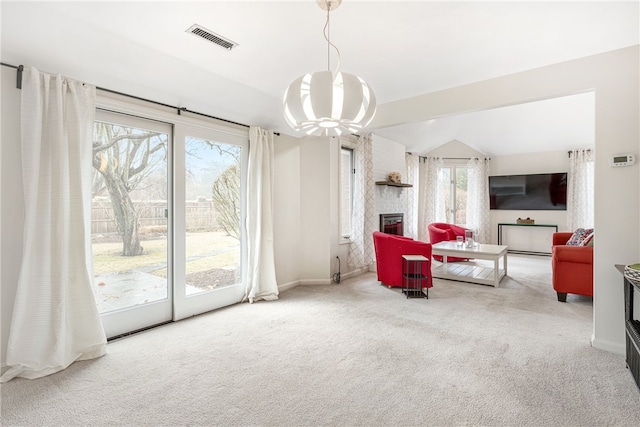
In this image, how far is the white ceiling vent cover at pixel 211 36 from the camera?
227 centimetres

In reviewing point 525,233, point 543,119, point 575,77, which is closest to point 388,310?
point 575,77

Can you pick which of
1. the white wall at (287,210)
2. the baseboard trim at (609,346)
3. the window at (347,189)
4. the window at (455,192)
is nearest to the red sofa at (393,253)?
the window at (347,189)

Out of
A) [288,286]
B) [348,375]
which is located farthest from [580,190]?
[348,375]

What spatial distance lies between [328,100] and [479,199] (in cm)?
725

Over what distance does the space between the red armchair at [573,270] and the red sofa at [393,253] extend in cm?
147

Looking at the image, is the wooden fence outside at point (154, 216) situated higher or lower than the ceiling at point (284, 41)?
lower

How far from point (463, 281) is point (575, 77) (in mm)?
3126

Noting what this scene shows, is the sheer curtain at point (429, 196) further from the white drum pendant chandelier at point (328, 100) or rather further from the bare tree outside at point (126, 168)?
the white drum pendant chandelier at point (328, 100)

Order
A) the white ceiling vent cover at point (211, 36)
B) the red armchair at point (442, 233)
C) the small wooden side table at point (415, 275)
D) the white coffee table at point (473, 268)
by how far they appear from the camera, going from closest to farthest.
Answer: the white ceiling vent cover at point (211, 36), the small wooden side table at point (415, 275), the white coffee table at point (473, 268), the red armchair at point (442, 233)

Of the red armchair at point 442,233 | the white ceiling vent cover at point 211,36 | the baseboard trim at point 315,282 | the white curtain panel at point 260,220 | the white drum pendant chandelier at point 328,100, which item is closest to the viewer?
the white drum pendant chandelier at point 328,100

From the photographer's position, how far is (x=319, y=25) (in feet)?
7.32

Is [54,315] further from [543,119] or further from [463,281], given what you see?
[543,119]

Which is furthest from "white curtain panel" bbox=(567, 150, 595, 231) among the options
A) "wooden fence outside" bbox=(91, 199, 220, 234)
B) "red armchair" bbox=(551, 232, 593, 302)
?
"wooden fence outside" bbox=(91, 199, 220, 234)

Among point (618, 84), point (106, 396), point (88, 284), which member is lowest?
point (106, 396)
